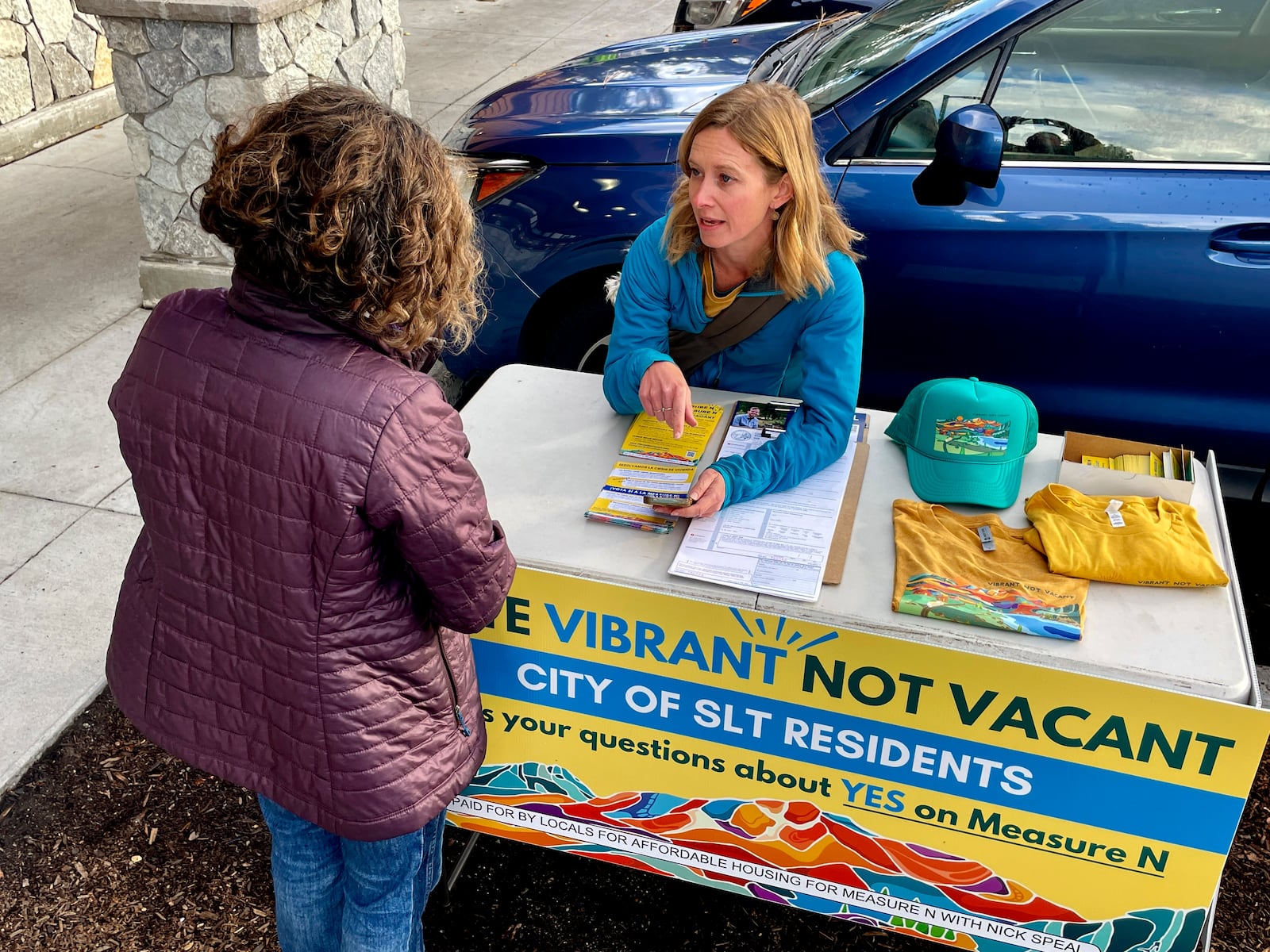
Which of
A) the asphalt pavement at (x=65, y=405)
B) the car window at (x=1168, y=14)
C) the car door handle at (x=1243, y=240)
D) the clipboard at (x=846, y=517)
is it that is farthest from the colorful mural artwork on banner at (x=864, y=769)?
the car window at (x=1168, y=14)

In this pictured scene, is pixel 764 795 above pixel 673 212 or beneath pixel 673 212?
beneath

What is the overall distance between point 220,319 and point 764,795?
1.37 meters

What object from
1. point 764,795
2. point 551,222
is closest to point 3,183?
point 551,222

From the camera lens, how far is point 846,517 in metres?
2.27

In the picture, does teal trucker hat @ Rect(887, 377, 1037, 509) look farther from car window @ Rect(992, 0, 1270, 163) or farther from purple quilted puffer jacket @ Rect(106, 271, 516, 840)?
car window @ Rect(992, 0, 1270, 163)

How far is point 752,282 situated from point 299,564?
4.30 feet

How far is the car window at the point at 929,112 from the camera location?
138 inches

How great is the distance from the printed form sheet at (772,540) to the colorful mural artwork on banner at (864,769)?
0.07m

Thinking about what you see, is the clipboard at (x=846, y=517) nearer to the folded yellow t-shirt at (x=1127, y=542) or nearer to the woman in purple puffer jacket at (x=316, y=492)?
the folded yellow t-shirt at (x=1127, y=542)

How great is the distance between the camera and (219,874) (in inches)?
107

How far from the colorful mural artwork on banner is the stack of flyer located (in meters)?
0.23

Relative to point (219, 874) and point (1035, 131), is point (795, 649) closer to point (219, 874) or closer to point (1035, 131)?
point (219, 874)

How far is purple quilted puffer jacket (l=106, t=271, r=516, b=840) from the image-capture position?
153 cm

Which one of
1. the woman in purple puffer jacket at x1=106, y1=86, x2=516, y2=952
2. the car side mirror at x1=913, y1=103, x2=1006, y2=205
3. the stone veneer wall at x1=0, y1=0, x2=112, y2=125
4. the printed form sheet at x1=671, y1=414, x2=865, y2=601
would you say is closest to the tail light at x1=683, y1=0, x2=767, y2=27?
the stone veneer wall at x1=0, y1=0, x2=112, y2=125
